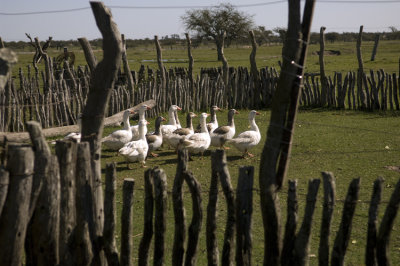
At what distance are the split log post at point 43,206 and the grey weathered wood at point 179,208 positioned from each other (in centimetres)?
99

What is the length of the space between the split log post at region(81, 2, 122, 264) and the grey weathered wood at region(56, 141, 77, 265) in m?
0.23

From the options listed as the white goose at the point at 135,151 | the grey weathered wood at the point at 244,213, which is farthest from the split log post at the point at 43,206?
the white goose at the point at 135,151

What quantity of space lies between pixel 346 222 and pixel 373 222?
0.69ft

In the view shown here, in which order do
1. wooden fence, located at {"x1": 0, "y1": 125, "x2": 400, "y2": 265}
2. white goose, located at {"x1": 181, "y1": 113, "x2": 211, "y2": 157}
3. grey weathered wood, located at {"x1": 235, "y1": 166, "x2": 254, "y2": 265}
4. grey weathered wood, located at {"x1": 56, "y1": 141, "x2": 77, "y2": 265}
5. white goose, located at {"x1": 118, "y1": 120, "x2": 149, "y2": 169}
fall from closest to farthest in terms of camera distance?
wooden fence, located at {"x1": 0, "y1": 125, "x2": 400, "y2": 265}, grey weathered wood, located at {"x1": 56, "y1": 141, "x2": 77, "y2": 265}, grey weathered wood, located at {"x1": 235, "y1": 166, "x2": 254, "y2": 265}, white goose, located at {"x1": 118, "y1": 120, "x2": 149, "y2": 169}, white goose, located at {"x1": 181, "y1": 113, "x2": 211, "y2": 157}

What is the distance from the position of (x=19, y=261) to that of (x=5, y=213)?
43 centimetres

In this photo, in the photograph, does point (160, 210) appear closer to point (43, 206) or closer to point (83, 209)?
point (83, 209)

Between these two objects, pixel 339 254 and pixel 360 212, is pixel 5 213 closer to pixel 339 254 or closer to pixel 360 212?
pixel 339 254

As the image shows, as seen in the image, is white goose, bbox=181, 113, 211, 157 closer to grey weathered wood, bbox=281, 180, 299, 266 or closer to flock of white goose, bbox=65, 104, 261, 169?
flock of white goose, bbox=65, 104, 261, 169

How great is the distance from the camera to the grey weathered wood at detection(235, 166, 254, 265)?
12.7 feet

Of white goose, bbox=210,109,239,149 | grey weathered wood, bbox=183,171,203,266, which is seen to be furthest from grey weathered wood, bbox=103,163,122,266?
white goose, bbox=210,109,239,149

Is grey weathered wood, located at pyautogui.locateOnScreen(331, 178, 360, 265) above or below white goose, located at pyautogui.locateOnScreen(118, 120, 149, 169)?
above

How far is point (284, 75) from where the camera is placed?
4.03 m

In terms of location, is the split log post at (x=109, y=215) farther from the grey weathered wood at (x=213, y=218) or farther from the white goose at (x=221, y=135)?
the white goose at (x=221, y=135)

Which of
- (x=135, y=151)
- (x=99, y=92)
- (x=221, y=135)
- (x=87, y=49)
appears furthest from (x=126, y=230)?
(x=221, y=135)
